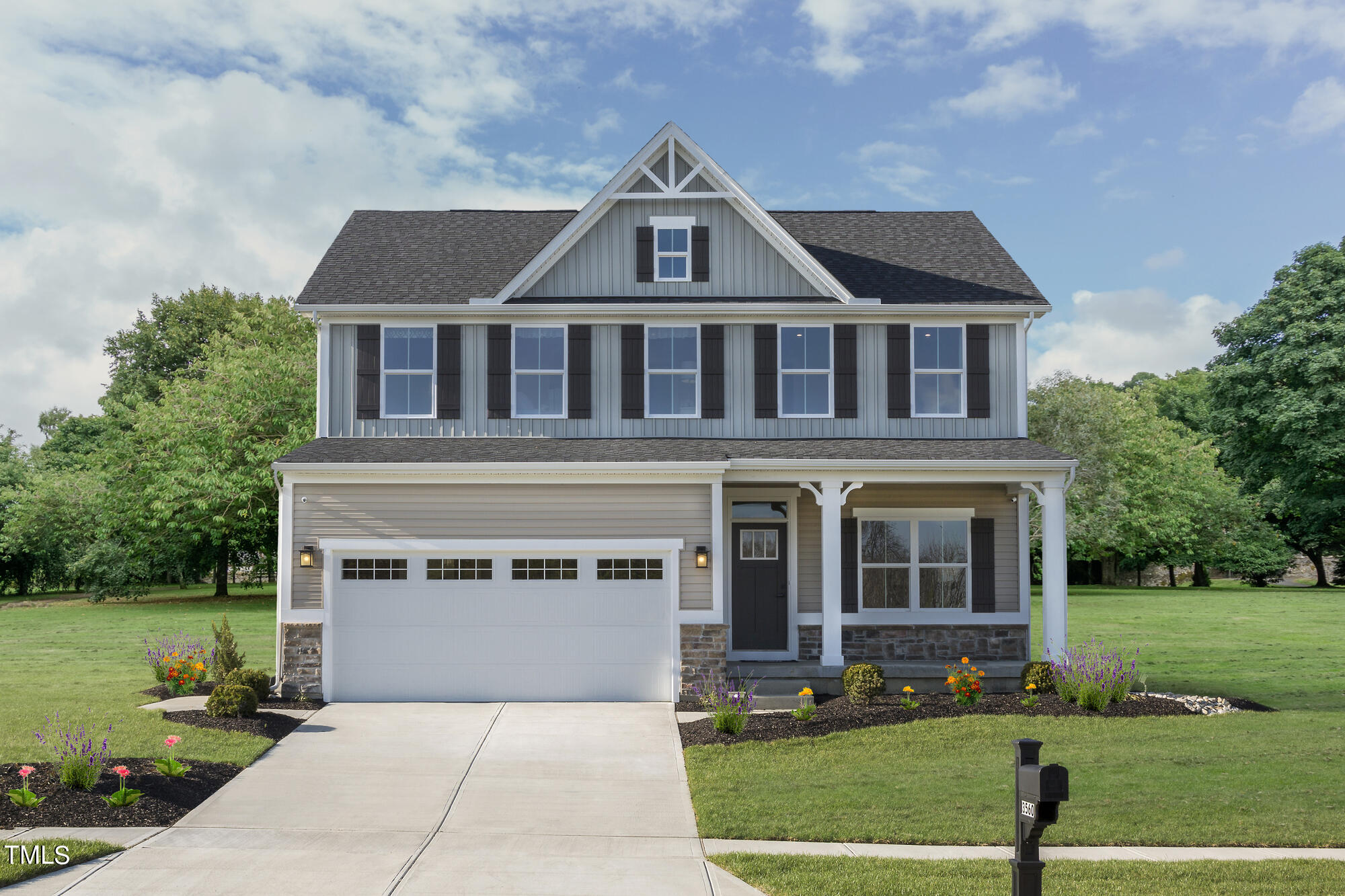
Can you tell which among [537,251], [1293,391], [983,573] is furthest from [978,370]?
[1293,391]

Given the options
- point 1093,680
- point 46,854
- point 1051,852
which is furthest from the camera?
point 1093,680

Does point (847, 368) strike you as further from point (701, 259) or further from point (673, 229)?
point (673, 229)

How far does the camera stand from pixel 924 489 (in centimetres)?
1648

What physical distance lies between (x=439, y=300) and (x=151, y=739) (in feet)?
26.4

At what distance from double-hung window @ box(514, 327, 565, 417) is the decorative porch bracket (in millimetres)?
4296

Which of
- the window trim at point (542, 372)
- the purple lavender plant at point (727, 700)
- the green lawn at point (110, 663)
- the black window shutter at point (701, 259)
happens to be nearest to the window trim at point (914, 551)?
the purple lavender plant at point (727, 700)

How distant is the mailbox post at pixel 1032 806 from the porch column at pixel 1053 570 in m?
10.2

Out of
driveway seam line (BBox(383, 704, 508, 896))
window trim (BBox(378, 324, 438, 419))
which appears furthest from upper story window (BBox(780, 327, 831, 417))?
driveway seam line (BBox(383, 704, 508, 896))

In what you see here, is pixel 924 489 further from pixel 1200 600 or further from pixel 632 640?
pixel 1200 600

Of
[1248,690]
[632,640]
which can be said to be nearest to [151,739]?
[632,640]

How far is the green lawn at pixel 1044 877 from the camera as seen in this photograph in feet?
22.2

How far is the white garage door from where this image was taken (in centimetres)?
1428

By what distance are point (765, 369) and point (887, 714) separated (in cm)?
607

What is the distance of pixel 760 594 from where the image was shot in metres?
16.3
